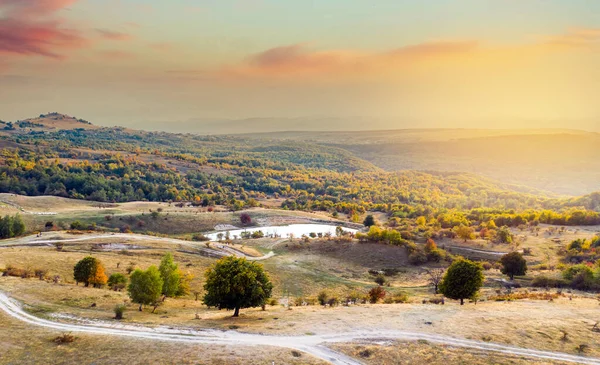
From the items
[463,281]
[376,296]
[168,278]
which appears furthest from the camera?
[376,296]

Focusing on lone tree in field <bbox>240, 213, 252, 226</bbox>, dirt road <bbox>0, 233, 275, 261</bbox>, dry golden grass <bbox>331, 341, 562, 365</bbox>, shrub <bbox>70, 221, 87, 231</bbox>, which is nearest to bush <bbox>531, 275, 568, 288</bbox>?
dry golden grass <bbox>331, 341, 562, 365</bbox>

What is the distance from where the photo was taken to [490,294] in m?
57.4

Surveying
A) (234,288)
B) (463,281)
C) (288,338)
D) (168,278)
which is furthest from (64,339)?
(463,281)

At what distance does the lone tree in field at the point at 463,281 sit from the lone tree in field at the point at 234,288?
22.2 meters

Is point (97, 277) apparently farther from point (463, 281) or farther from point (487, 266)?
point (487, 266)

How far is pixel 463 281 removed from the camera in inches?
1860

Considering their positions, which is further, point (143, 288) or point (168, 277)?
point (168, 277)

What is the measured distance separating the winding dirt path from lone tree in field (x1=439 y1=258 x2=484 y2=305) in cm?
1416

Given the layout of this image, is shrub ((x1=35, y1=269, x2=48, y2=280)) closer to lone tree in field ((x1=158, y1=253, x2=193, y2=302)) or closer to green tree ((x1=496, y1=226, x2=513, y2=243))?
lone tree in field ((x1=158, y1=253, x2=193, y2=302))

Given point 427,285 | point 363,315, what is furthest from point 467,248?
point 363,315

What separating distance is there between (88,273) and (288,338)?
30.7m

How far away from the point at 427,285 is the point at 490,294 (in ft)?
43.6

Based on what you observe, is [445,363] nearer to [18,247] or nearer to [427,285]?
[427,285]

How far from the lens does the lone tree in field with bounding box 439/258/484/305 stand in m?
47.0
